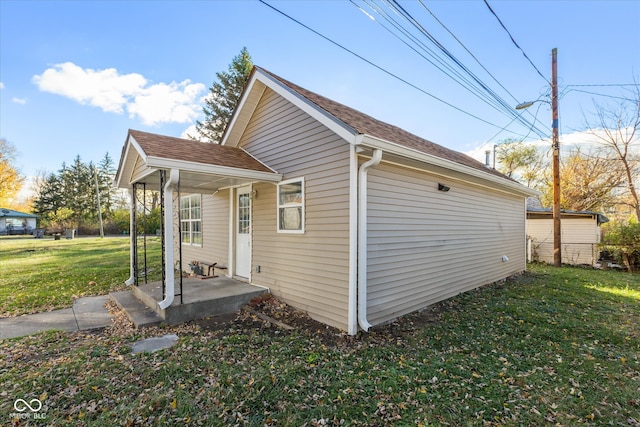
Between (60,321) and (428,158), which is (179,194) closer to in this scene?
(60,321)

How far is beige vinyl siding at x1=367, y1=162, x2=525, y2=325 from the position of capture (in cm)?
489

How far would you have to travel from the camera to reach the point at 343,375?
3.28 metres

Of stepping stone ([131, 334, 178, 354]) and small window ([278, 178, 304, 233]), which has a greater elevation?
small window ([278, 178, 304, 233])

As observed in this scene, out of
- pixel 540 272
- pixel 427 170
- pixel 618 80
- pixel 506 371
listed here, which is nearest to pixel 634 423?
pixel 506 371

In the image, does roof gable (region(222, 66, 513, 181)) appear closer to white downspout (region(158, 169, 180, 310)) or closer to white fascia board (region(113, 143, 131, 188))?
white fascia board (region(113, 143, 131, 188))

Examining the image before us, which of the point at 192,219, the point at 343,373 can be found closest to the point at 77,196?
the point at 192,219

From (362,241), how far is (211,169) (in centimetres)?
296

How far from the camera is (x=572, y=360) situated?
3734 millimetres

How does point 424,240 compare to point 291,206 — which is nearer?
point 291,206

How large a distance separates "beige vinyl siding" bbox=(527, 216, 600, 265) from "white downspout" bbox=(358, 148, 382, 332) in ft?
43.1

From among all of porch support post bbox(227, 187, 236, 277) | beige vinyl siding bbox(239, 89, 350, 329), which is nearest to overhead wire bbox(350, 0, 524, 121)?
beige vinyl siding bbox(239, 89, 350, 329)

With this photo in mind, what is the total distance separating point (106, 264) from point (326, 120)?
35.5 ft

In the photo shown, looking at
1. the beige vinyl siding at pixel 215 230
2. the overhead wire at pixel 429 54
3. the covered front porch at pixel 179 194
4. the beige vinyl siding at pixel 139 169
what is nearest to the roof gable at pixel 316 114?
the covered front porch at pixel 179 194

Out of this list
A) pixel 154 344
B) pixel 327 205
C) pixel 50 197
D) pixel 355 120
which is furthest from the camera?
pixel 50 197
